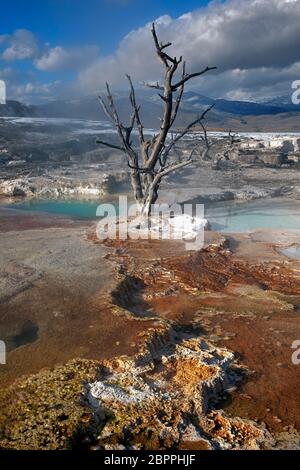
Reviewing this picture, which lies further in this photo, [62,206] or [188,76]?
[62,206]

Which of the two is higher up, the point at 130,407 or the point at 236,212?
the point at 236,212

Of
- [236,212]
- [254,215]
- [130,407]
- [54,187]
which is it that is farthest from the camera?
[54,187]

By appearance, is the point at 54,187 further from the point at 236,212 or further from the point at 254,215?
the point at 254,215

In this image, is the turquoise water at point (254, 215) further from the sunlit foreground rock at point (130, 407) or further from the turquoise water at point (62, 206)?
the sunlit foreground rock at point (130, 407)

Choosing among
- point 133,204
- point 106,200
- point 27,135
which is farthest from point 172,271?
point 27,135

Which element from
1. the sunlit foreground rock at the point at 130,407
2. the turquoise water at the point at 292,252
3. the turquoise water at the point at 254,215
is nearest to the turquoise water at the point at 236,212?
the turquoise water at the point at 254,215

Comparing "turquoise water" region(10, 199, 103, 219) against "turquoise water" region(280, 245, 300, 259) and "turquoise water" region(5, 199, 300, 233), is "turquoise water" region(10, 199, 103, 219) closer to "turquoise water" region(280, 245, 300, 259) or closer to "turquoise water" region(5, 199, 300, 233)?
"turquoise water" region(5, 199, 300, 233)

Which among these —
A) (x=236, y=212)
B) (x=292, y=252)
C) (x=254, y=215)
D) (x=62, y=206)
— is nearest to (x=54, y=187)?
(x=62, y=206)
